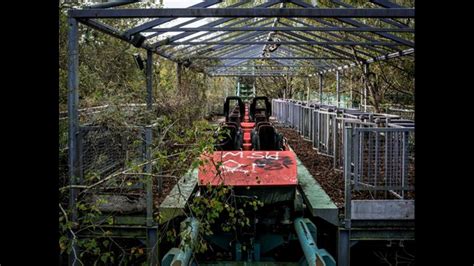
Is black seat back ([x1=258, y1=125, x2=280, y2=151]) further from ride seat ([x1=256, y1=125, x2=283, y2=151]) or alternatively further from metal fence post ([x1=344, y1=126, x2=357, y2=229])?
metal fence post ([x1=344, y1=126, x2=357, y2=229])

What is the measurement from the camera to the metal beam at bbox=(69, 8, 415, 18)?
536 cm

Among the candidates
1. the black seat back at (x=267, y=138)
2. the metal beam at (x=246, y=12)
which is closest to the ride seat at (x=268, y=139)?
the black seat back at (x=267, y=138)

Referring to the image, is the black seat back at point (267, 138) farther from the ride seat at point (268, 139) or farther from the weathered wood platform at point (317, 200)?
the weathered wood platform at point (317, 200)

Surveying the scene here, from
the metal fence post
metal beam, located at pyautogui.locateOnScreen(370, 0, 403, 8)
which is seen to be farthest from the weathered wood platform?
metal beam, located at pyautogui.locateOnScreen(370, 0, 403, 8)

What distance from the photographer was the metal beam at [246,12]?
5.36 metres

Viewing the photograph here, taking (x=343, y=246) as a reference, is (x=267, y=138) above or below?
above

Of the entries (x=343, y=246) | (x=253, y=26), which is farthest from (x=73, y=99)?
(x=253, y=26)

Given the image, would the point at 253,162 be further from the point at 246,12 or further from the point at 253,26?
the point at 253,26

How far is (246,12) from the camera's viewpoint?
5.57m
